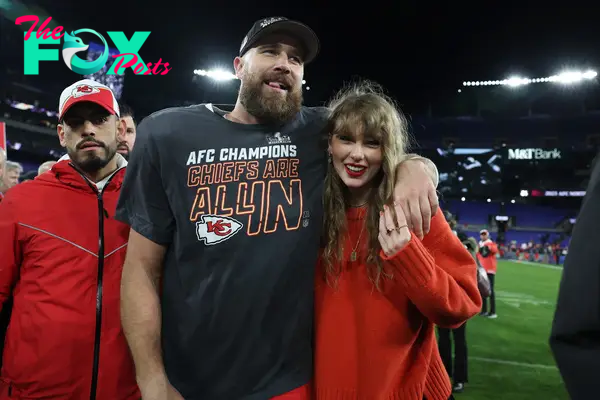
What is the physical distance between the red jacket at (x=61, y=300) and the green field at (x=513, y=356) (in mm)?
2364

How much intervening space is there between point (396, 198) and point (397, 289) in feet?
1.25

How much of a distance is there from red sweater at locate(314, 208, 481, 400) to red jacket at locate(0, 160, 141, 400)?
0.97m

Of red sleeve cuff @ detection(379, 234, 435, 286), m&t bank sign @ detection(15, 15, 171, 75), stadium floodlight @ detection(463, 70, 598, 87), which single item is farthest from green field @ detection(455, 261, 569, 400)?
stadium floodlight @ detection(463, 70, 598, 87)

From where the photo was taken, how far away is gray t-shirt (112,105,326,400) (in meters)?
1.67

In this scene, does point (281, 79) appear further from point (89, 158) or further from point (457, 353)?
point (457, 353)

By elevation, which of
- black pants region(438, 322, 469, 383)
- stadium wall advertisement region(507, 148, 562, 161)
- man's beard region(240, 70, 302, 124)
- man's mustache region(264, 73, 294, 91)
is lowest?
black pants region(438, 322, 469, 383)

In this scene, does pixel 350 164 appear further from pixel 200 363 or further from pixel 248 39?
pixel 200 363

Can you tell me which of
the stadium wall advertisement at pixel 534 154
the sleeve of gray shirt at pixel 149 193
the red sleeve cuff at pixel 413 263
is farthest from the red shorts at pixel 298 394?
the stadium wall advertisement at pixel 534 154

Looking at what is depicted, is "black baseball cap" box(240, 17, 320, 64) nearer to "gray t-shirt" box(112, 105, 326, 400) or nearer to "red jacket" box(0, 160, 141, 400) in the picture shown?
"gray t-shirt" box(112, 105, 326, 400)

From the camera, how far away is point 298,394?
1728 mm

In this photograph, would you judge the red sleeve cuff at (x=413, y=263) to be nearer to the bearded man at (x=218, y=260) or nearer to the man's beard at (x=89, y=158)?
the bearded man at (x=218, y=260)

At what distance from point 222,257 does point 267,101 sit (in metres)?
0.67

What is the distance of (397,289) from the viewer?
1.72 metres

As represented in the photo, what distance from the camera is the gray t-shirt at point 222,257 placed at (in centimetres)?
167
